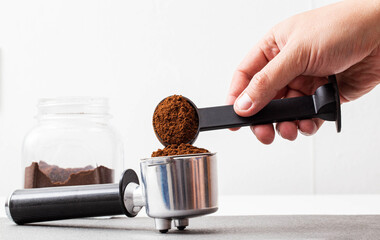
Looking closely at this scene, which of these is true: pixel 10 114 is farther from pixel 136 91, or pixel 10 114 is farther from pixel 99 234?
pixel 99 234

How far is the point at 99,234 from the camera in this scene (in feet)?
2.26

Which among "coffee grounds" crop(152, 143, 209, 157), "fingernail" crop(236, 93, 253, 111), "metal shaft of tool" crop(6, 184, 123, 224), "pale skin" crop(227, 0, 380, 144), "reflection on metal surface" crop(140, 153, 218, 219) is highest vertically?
"pale skin" crop(227, 0, 380, 144)

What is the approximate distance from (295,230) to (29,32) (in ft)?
5.09

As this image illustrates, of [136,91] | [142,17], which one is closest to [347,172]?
[136,91]

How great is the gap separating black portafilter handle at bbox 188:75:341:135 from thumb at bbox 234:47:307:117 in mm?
19

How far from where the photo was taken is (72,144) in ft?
3.26

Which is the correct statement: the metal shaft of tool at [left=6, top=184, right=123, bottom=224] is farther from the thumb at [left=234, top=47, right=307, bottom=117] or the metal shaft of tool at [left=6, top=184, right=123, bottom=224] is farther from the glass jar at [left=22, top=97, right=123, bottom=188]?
the thumb at [left=234, top=47, right=307, bottom=117]

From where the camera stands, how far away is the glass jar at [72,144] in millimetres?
947

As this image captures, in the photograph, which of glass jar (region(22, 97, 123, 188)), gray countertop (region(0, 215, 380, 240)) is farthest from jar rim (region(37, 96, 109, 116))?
gray countertop (region(0, 215, 380, 240))

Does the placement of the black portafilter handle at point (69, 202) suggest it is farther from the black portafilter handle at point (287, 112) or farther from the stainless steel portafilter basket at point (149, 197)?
the black portafilter handle at point (287, 112)

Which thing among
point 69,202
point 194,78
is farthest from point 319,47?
point 194,78

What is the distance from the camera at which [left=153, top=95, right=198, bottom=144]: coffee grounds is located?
73cm

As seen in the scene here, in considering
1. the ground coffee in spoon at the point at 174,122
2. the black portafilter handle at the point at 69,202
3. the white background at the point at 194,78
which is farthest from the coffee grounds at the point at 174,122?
the white background at the point at 194,78

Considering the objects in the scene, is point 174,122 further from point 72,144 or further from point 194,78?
point 194,78
